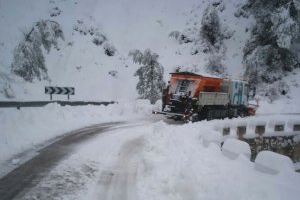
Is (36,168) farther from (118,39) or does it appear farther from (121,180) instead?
(118,39)

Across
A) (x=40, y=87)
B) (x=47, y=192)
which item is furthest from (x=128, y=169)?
(x=40, y=87)

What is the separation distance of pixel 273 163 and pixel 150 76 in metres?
25.0

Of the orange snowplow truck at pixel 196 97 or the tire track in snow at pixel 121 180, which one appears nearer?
the tire track in snow at pixel 121 180

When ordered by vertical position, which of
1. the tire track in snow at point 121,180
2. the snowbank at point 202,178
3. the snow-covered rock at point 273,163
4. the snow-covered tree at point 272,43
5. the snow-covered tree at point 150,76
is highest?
the snow-covered tree at point 272,43

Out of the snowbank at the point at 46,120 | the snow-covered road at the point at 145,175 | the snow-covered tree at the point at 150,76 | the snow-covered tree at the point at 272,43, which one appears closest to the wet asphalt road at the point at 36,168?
the snow-covered road at the point at 145,175

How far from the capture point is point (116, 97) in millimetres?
38531

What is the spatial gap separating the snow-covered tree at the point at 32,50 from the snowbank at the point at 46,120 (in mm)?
8507

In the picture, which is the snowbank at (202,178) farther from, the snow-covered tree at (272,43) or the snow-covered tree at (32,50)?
the snow-covered tree at (272,43)

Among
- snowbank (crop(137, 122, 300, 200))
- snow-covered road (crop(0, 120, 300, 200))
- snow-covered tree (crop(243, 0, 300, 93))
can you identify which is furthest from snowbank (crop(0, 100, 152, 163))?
snow-covered tree (crop(243, 0, 300, 93))

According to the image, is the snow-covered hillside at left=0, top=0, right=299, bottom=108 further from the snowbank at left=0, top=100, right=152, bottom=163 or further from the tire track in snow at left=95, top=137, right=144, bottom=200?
the tire track in snow at left=95, top=137, right=144, bottom=200

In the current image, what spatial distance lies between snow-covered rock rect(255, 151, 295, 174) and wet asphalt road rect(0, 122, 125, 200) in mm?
5251

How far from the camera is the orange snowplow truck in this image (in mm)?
20875

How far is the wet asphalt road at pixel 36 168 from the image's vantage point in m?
7.59

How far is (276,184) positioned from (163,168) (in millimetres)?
3237
